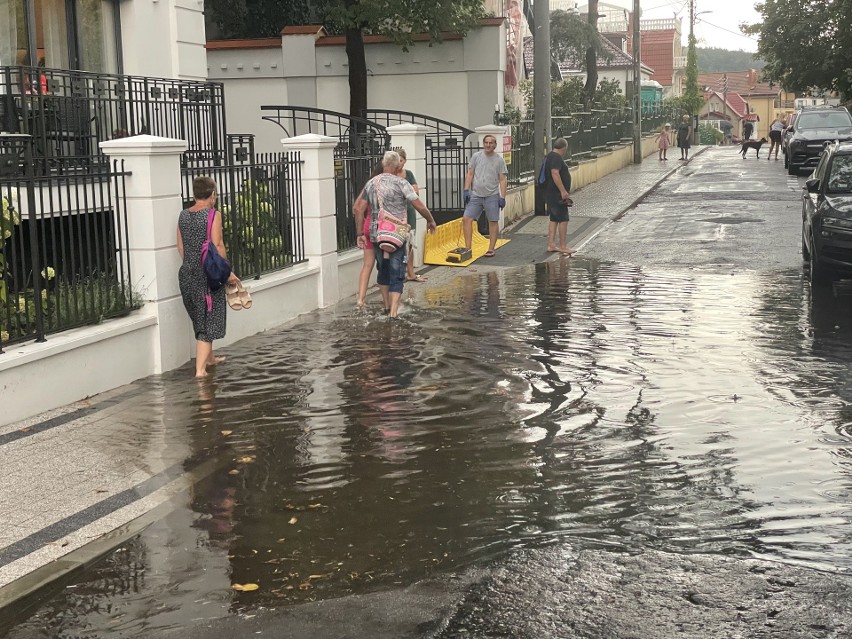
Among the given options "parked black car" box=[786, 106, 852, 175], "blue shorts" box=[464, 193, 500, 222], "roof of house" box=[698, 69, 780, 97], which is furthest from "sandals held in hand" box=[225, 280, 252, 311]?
"roof of house" box=[698, 69, 780, 97]

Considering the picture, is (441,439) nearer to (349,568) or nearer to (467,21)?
(349,568)

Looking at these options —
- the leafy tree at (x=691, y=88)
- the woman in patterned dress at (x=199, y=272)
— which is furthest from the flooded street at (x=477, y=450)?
the leafy tree at (x=691, y=88)

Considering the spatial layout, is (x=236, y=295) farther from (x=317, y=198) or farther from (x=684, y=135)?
(x=684, y=135)

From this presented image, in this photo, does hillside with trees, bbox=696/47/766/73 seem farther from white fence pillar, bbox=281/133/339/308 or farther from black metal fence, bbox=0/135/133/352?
black metal fence, bbox=0/135/133/352

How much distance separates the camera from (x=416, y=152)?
1692cm

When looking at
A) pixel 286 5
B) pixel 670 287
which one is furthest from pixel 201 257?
pixel 286 5

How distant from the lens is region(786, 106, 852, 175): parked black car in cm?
3428

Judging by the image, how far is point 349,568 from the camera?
532 cm

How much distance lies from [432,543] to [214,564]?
1029 millimetres

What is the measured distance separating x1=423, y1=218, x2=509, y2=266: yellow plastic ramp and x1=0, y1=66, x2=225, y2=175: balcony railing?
3415 millimetres

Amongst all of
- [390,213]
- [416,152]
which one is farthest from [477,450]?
[416,152]

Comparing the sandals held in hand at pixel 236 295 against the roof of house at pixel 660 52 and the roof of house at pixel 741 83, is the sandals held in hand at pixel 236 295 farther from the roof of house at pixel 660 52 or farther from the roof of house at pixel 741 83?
the roof of house at pixel 741 83

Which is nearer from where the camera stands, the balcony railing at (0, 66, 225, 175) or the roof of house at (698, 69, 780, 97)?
the balcony railing at (0, 66, 225, 175)

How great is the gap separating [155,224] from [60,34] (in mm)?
6541
